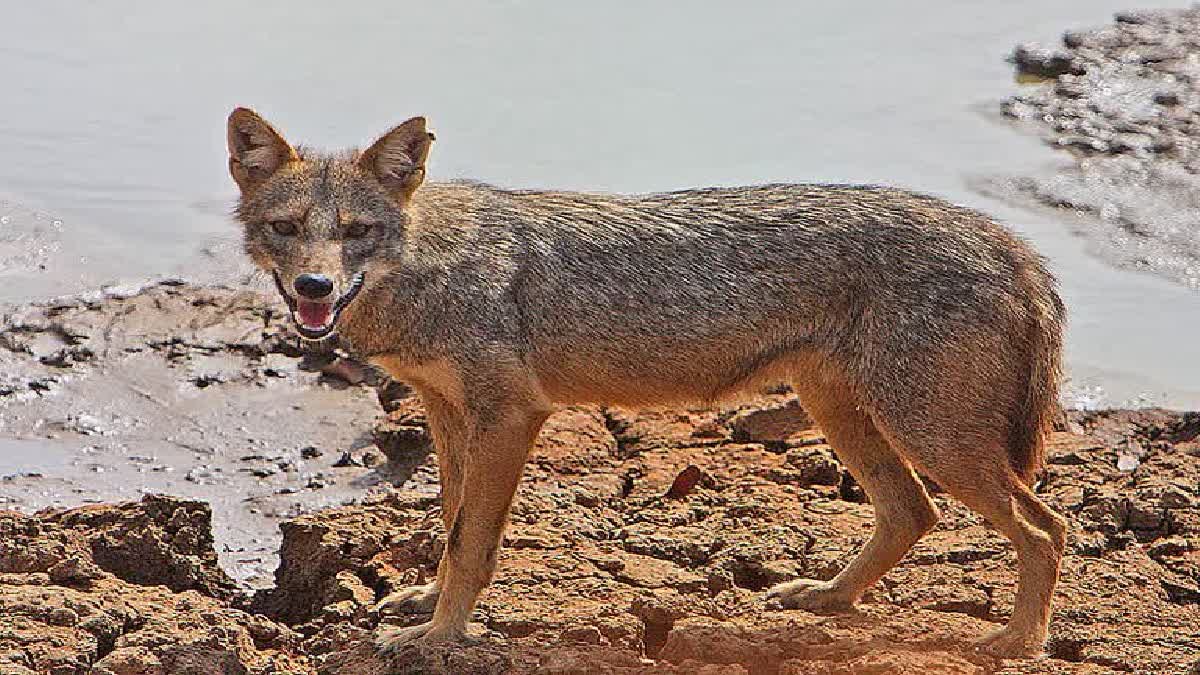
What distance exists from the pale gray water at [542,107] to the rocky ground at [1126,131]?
0.29m

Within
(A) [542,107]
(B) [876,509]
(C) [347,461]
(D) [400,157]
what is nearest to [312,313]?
(D) [400,157]

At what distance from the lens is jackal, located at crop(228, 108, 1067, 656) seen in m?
8.37

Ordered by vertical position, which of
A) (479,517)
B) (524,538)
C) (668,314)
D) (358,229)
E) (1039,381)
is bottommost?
(524,538)

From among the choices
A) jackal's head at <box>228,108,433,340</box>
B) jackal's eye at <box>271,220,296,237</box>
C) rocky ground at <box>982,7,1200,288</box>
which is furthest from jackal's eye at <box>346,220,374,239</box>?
rocky ground at <box>982,7,1200,288</box>

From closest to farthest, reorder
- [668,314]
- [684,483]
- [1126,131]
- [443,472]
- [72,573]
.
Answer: [668,314], [72,573], [443,472], [684,483], [1126,131]

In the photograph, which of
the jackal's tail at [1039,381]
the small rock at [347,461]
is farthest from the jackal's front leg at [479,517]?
the small rock at [347,461]

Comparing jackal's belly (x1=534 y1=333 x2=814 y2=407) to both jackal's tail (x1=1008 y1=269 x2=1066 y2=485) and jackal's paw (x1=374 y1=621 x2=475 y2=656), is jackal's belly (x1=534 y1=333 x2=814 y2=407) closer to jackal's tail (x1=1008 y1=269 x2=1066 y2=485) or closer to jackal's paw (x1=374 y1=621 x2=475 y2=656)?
jackal's tail (x1=1008 y1=269 x2=1066 y2=485)

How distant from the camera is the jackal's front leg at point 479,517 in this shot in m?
8.32

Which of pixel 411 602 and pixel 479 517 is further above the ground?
pixel 479 517

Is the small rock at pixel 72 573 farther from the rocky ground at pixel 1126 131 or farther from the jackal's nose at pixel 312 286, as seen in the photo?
the rocky ground at pixel 1126 131

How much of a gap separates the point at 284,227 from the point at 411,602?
5.94ft

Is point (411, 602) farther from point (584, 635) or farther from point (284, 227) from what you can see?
point (284, 227)

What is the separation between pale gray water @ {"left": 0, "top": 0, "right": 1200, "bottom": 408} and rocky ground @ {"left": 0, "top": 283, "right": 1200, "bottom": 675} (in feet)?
5.89

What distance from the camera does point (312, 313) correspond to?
25.9 feet
